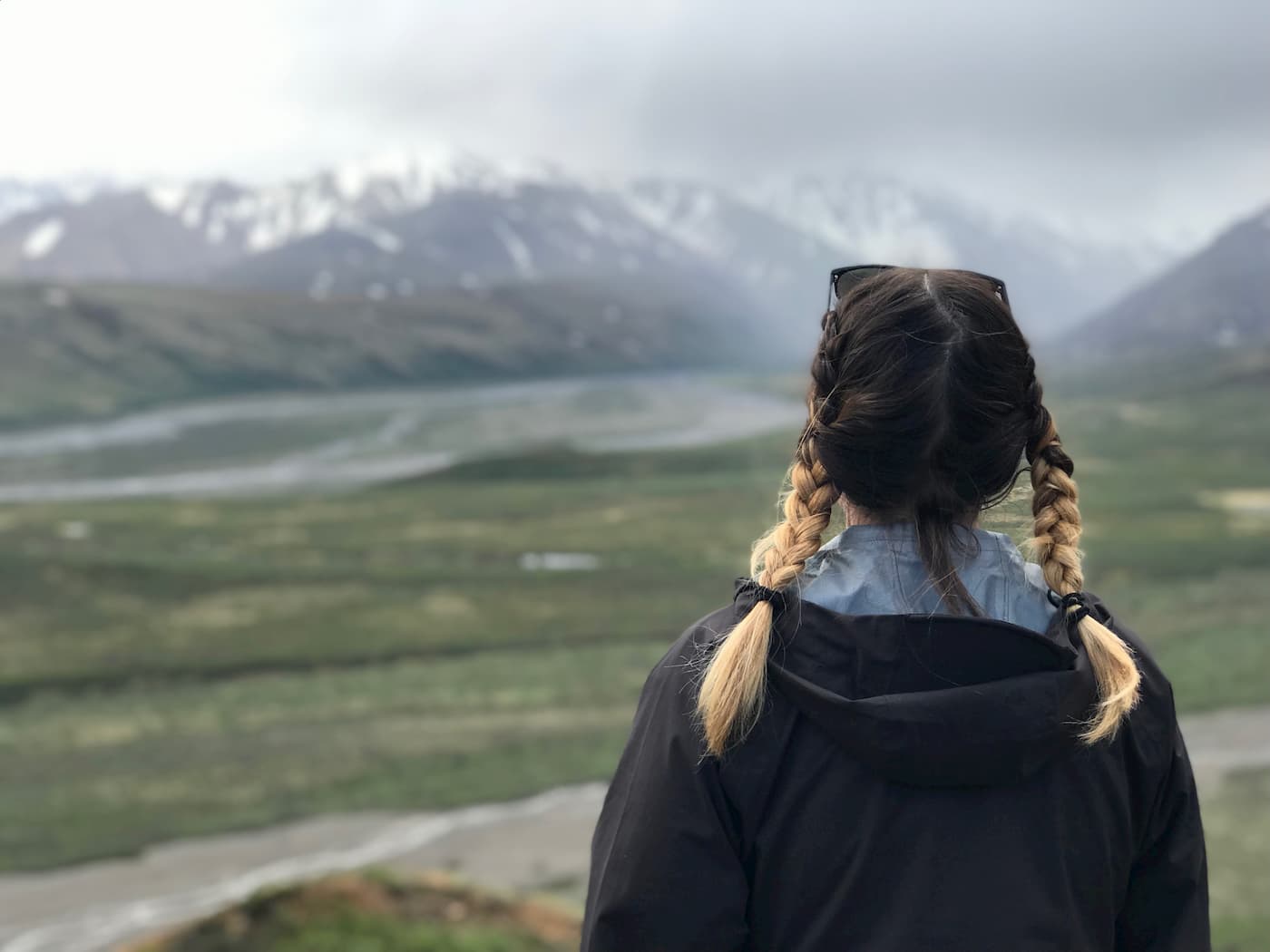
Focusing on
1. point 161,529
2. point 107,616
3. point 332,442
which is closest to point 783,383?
point 332,442

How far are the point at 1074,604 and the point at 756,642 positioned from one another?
0.90m

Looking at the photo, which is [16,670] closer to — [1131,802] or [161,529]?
[161,529]

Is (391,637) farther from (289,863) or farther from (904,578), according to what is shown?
(904,578)

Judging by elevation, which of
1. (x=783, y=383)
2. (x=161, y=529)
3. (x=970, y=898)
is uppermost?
(x=970, y=898)

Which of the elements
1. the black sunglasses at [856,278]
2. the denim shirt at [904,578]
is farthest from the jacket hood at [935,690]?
the black sunglasses at [856,278]

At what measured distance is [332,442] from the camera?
124 m

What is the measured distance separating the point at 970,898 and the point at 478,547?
50.6 meters

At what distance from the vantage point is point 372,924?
36.3 feet

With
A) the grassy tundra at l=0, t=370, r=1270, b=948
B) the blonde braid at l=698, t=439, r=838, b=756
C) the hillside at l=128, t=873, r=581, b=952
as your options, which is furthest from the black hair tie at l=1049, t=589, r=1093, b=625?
the hillside at l=128, t=873, r=581, b=952

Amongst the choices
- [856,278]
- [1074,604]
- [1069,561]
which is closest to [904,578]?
[1074,604]

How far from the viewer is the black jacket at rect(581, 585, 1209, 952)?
3.02m

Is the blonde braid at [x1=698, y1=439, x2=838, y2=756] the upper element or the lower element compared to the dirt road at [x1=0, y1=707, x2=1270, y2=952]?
upper

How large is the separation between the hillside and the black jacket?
8437 millimetres

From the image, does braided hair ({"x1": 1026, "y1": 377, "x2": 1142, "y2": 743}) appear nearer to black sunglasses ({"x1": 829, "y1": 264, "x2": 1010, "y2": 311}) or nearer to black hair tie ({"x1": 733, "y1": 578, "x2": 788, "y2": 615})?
black sunglasses ({"x1": 829, "y1": 264, "x2": 1010, "y2": 311})
